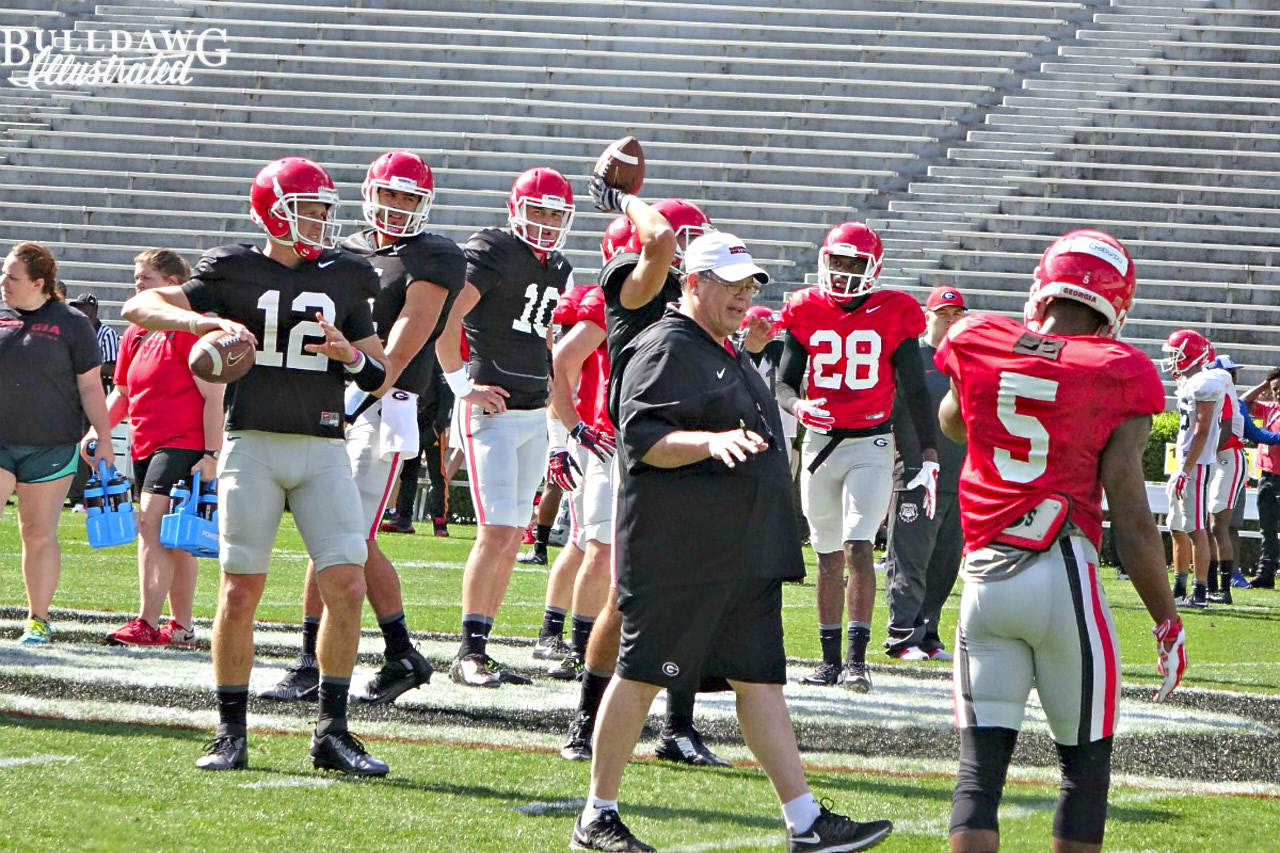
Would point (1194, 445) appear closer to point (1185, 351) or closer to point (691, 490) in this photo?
point (1185, 351)

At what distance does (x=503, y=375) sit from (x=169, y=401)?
5.97 feet

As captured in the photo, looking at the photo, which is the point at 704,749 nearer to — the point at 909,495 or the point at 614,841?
the point at 614,841

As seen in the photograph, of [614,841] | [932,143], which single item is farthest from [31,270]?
[932,143]

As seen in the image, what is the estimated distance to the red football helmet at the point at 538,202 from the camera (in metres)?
6.73

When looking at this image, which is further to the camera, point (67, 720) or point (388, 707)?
point (388, 707)

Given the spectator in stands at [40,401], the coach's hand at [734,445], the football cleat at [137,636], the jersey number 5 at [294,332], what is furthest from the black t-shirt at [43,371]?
the coach's hand at [734,445]

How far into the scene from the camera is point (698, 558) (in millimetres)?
4230

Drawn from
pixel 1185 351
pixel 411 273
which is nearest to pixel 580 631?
pixel 411 273

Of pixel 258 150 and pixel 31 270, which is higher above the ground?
pixel 258 150

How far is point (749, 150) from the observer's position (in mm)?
21406

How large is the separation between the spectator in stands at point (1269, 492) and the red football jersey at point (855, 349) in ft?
25.4

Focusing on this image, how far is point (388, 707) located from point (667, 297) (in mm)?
1926

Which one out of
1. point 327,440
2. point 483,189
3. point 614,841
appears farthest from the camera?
point 483,189

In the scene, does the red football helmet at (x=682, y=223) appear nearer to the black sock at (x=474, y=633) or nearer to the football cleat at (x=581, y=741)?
the football cleat at (x=581, y=741)
